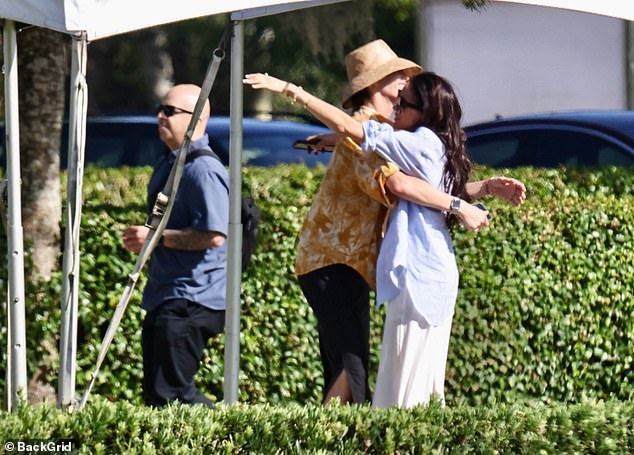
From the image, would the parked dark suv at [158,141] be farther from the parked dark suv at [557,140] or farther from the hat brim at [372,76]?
the hat brim at [372,76]

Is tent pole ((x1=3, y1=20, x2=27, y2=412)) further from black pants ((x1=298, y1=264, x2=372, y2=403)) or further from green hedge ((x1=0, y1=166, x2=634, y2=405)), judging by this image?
green hedge ((x1=0, y1=166, x2=634, y2=405))

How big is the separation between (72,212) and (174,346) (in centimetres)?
133

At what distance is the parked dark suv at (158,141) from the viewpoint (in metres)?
10.1

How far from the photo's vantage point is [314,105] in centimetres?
530

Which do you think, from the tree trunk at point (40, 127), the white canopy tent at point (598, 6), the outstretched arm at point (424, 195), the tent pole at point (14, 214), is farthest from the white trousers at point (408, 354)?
the tree trunk at point (40, 127)

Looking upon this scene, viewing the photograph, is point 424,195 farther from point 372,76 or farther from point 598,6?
point 598,6

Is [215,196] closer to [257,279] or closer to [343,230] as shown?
[343,230]

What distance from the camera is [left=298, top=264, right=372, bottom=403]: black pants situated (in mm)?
5793

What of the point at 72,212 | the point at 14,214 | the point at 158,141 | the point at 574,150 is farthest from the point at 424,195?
the point at 158,141

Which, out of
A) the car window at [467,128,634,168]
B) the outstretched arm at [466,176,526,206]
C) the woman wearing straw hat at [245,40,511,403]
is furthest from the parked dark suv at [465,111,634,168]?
the woman wearing straw hat at [245,40,511,403]

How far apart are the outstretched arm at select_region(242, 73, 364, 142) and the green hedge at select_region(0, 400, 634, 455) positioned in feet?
3.63

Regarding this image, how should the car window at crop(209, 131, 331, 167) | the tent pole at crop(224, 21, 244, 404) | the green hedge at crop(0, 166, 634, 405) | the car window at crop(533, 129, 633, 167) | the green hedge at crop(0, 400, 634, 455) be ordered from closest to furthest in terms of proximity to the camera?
the green hedge at crop(0, 400, 634, 455)
the tent pole at crop(224, 21, 244, 404)
the green hedge at crop(0, 166, 634, 405)
the car window at crop(533, 129, 633, 167)
the car window at crop(209, 131, 331, 167)

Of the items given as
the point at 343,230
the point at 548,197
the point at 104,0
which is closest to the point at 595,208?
the point at 548,197

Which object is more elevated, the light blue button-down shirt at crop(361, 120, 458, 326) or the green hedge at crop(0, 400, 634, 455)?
the light blue button-down shirt at crop(361, 120, 458, 326)
